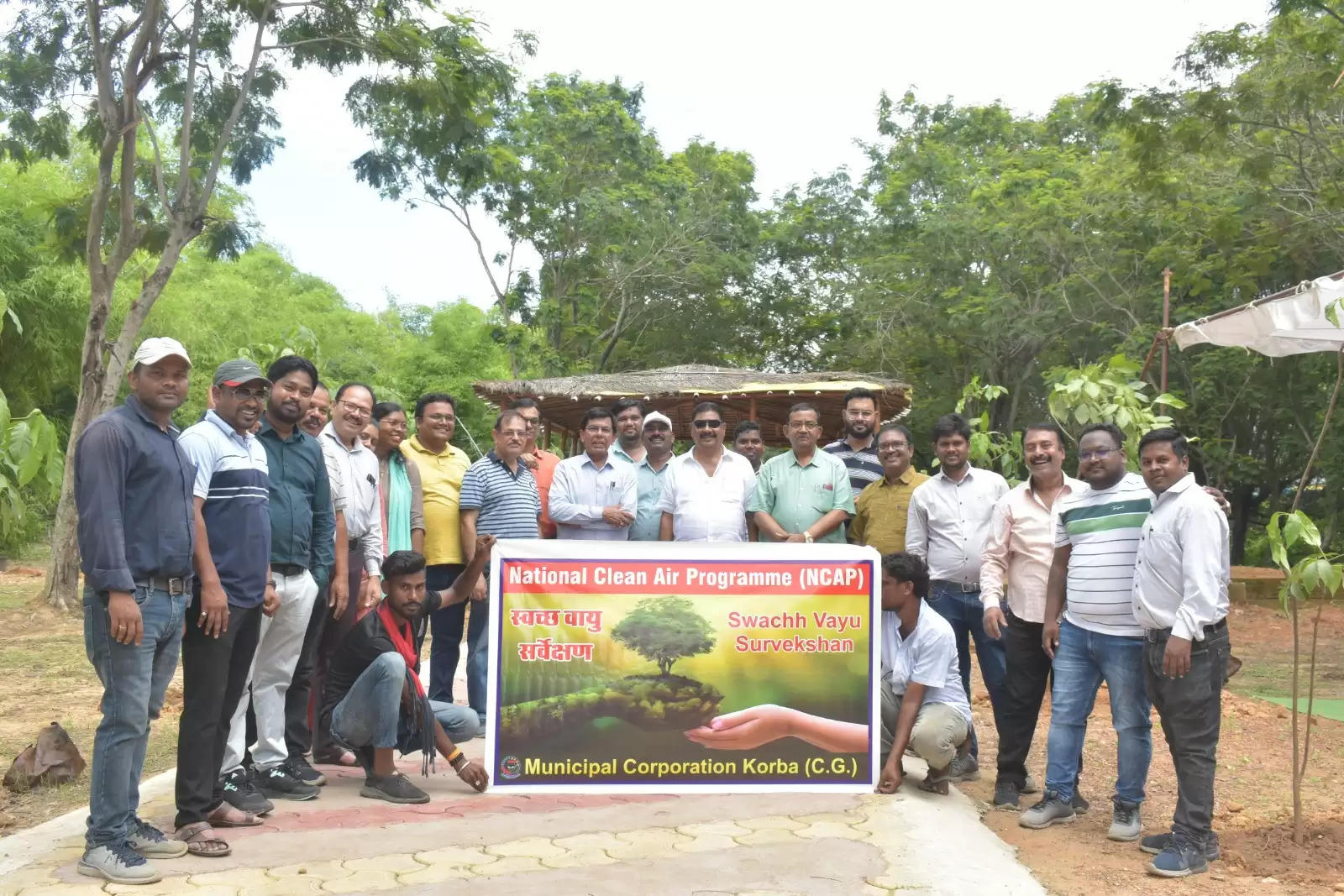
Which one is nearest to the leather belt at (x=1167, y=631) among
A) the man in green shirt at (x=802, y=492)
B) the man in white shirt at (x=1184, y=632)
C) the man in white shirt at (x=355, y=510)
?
the man in white shirt at (x=1184, y=632)

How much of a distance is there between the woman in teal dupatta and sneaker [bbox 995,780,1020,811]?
3167mm

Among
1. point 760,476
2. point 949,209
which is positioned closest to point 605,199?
point 949,209

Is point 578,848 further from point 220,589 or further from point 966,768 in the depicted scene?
point 966,768

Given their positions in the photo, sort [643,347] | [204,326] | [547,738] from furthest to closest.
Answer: [204,326]
[643,347]
[547,738]

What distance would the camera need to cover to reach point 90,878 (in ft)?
13.9

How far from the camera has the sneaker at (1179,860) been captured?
473cm

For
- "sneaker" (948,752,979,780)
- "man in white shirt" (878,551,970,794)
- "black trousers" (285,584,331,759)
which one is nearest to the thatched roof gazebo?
"sneaker" (948,752,979,780)

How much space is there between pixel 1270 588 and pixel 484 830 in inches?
641

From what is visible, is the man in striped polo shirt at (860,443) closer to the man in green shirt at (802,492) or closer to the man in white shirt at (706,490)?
the man in green shirt at (802,492)

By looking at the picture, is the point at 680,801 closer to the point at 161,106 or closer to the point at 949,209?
the point at 161,106

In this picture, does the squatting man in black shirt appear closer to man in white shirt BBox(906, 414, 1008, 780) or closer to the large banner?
the large banner

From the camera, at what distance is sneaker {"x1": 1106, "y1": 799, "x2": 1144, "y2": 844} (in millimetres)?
5250

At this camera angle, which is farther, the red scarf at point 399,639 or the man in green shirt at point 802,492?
the man in green shirt at point 802,492

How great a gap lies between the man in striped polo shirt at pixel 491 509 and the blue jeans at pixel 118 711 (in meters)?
2.44
